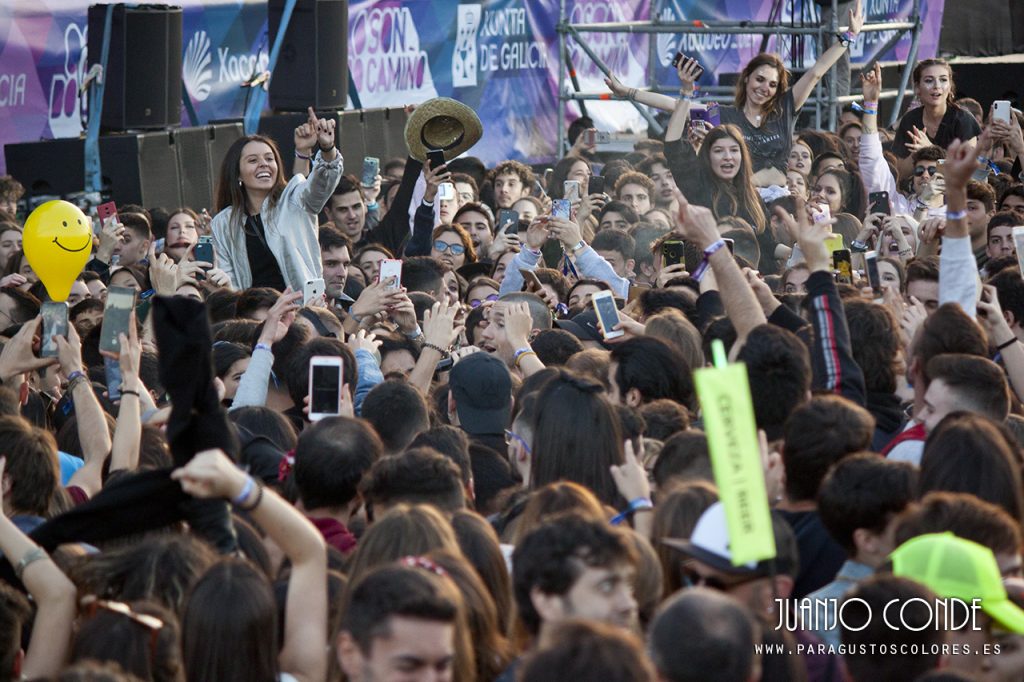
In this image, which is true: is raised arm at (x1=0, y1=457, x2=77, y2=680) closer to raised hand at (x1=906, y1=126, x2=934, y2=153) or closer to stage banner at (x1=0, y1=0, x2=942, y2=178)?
raised hand at (x1=906, y1=126, x2=934, y2=153)

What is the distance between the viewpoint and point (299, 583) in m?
3.56

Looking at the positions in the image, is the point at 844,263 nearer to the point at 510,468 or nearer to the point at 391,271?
the point at 391,271

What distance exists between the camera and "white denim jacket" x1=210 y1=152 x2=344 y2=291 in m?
8.04

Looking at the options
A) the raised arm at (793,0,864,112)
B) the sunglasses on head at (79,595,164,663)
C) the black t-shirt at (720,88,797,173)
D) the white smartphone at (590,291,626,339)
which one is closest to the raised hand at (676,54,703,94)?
the black t-shirt at (720,88,797,173)

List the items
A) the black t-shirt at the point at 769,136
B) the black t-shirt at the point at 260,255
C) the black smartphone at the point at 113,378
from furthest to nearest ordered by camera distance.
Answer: the black t-shirt at the point at 769,136
the black t-shirt at the point at 260,255
the black smartphone at the point at 113,378

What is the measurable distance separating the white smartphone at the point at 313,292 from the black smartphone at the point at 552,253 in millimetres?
2541

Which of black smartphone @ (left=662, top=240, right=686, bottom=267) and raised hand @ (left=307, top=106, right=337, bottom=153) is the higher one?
raised hand @ (left=307, top=106, right=337, bottom=153)

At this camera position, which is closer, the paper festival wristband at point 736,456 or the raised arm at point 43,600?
the paper festival wristband at point 736,456

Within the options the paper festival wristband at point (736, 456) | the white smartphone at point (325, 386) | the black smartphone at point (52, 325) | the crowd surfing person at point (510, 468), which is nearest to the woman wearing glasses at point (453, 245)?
the crowd surfing person at point (510, 468)

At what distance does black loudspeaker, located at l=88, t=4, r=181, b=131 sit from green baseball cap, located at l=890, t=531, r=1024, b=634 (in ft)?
28.2

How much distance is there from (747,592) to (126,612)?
4.45 ft

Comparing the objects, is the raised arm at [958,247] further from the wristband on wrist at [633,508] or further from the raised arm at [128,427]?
the raised arm at [128,427]

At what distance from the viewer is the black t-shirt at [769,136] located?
33.3 feet

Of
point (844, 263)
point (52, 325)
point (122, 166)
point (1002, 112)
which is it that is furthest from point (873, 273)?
point (122, 166)
